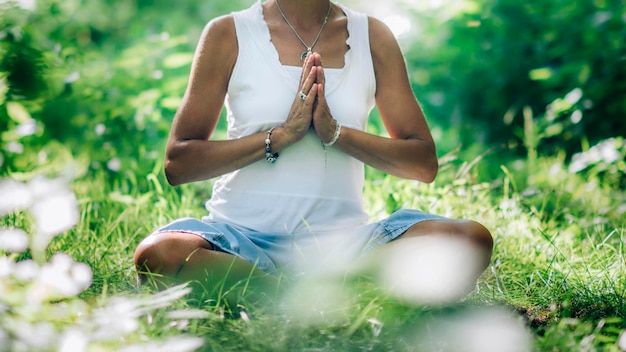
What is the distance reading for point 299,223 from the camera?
2.45 metres

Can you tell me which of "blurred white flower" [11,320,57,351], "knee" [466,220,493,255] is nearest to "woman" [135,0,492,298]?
"knee" [466,220,493,255]

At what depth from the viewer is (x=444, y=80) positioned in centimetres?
555

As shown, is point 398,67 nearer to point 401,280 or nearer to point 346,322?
point 401,280

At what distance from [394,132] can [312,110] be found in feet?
1.35

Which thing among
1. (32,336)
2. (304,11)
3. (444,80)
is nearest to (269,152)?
(304,11)

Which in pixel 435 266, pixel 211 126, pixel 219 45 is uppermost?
pixel 219 45

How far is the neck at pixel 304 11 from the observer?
2582mm

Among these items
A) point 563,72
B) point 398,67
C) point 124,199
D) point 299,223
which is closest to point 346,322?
point 299,223

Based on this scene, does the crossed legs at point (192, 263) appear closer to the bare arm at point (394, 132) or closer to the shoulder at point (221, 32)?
the bare arm at point (394, 132)

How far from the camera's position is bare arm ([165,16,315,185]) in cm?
236

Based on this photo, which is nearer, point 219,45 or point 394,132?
point 219,45

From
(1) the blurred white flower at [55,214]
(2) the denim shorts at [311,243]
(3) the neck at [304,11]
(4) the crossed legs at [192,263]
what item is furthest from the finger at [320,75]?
(1) the blurred white flower at [55,214]

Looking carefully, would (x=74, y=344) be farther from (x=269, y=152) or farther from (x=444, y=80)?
(x=444, y=80)

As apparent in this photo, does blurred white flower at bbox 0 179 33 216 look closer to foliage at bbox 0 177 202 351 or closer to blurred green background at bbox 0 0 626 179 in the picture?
foliage at bbox 0 177 202 351
